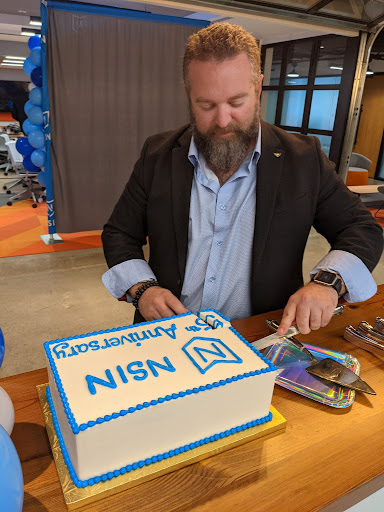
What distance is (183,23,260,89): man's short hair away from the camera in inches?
46.2

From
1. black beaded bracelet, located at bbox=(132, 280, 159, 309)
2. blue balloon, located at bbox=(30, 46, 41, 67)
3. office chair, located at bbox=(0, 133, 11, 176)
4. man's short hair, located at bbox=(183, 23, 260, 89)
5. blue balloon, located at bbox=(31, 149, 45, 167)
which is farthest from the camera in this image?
office chair, located at bbox=(0, 133, 11, 176)

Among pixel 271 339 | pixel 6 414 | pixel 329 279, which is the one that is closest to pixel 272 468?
pixel 271 339

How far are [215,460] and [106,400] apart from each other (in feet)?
0.81

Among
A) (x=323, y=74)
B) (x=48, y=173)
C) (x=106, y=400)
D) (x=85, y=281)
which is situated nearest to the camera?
(x=106, y=400)

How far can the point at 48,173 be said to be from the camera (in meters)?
4.24

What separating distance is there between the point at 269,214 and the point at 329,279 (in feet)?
0.98

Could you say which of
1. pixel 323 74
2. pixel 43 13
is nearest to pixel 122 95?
pixel 43 13

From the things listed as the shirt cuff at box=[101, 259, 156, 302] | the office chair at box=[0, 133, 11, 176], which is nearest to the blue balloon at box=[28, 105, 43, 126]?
the shirt cuff at box=[101, 259, 156, 302]

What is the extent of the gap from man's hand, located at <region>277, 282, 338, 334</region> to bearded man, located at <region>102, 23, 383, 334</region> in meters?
0.11

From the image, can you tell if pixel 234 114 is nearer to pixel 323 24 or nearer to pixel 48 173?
pixel 323 24

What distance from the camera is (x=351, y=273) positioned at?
49.2 inches

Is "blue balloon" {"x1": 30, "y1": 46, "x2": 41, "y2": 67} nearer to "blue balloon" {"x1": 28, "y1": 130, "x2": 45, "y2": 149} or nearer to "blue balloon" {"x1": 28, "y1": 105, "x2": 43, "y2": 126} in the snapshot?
"blue balloon" {"x1": 28, "y1": 105, "x2": 43, "y2": 126}

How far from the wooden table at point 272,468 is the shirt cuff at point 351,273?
15.1 inches

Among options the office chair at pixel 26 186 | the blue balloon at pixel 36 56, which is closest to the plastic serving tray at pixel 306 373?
the blue balloon at pixel 36 56
